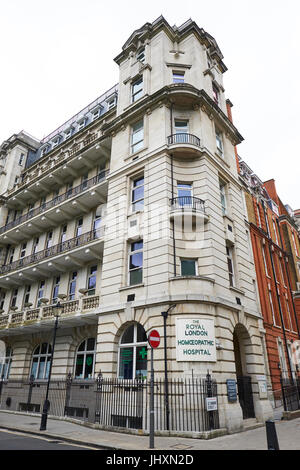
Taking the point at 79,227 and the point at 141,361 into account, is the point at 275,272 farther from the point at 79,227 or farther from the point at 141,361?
the point at 141,361

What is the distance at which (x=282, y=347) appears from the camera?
25016 mm

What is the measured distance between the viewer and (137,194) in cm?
1895

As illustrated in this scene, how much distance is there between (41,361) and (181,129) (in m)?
18.5

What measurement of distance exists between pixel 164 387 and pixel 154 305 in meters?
3.46

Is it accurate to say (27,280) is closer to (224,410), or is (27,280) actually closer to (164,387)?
(164,387)

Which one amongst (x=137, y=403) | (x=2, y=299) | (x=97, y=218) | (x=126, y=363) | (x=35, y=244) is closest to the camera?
(x=137, y=403)

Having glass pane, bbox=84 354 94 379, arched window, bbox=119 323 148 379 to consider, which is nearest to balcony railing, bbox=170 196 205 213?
arched window, bbox=119 323 148 379

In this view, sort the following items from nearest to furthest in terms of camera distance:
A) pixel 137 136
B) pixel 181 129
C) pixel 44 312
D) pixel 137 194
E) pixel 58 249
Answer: pixel 137 194
pixel 181 129
pixel 44 312
pixel 137 136
pixel 58 249

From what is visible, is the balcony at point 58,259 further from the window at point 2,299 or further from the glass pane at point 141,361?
the glass pane at point 141,361

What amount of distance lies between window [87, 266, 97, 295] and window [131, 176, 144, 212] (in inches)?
216

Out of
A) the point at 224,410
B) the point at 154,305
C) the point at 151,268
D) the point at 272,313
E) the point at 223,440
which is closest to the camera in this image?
the point at 223,440

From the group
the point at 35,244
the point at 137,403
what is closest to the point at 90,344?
the point at 137,403

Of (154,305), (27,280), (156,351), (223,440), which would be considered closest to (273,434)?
(223,440)

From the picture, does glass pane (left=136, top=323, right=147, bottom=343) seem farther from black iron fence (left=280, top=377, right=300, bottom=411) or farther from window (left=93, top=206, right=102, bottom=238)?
black iron fence (left=280, top=377, right=300, bottom=411)
